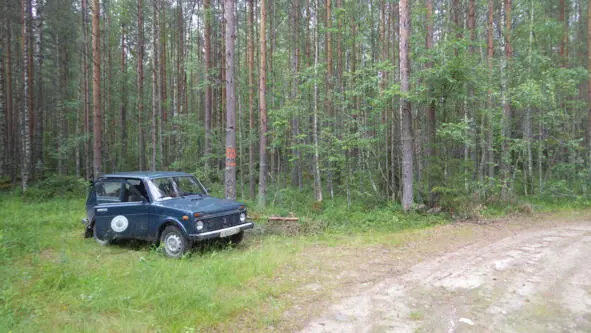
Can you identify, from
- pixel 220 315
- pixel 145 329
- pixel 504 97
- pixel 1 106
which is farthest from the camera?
pixel 1 106

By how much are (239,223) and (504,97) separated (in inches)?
426

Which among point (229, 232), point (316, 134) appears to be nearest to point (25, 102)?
point (316, 134)

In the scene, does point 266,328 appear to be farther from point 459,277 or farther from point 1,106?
point 1,106

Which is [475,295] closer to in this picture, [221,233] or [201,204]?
[221,233]

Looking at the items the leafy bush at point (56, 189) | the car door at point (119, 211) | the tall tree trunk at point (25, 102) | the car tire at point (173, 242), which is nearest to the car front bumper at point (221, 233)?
the car tire at point (173, 242)

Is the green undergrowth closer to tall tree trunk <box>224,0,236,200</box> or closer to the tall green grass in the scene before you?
the tall green grass

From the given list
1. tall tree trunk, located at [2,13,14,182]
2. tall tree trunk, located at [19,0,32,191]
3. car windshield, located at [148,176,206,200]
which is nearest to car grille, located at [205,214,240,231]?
car windshield, located at [148,176,206,200]

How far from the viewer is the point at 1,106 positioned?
1773 cm

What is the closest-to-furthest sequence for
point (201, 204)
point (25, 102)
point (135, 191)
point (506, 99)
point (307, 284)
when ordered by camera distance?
1. point (307, 284)
2. point (201, 204)
3. point (135, 191)
4. point (506, 99)
5. point (25, 102)

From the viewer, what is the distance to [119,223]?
25.7 ft

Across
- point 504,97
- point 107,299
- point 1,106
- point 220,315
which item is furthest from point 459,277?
point 1,106

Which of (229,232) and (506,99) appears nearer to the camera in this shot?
(229,232)

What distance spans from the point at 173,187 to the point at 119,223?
4.54 feet

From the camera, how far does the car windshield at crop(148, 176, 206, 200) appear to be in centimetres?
772
